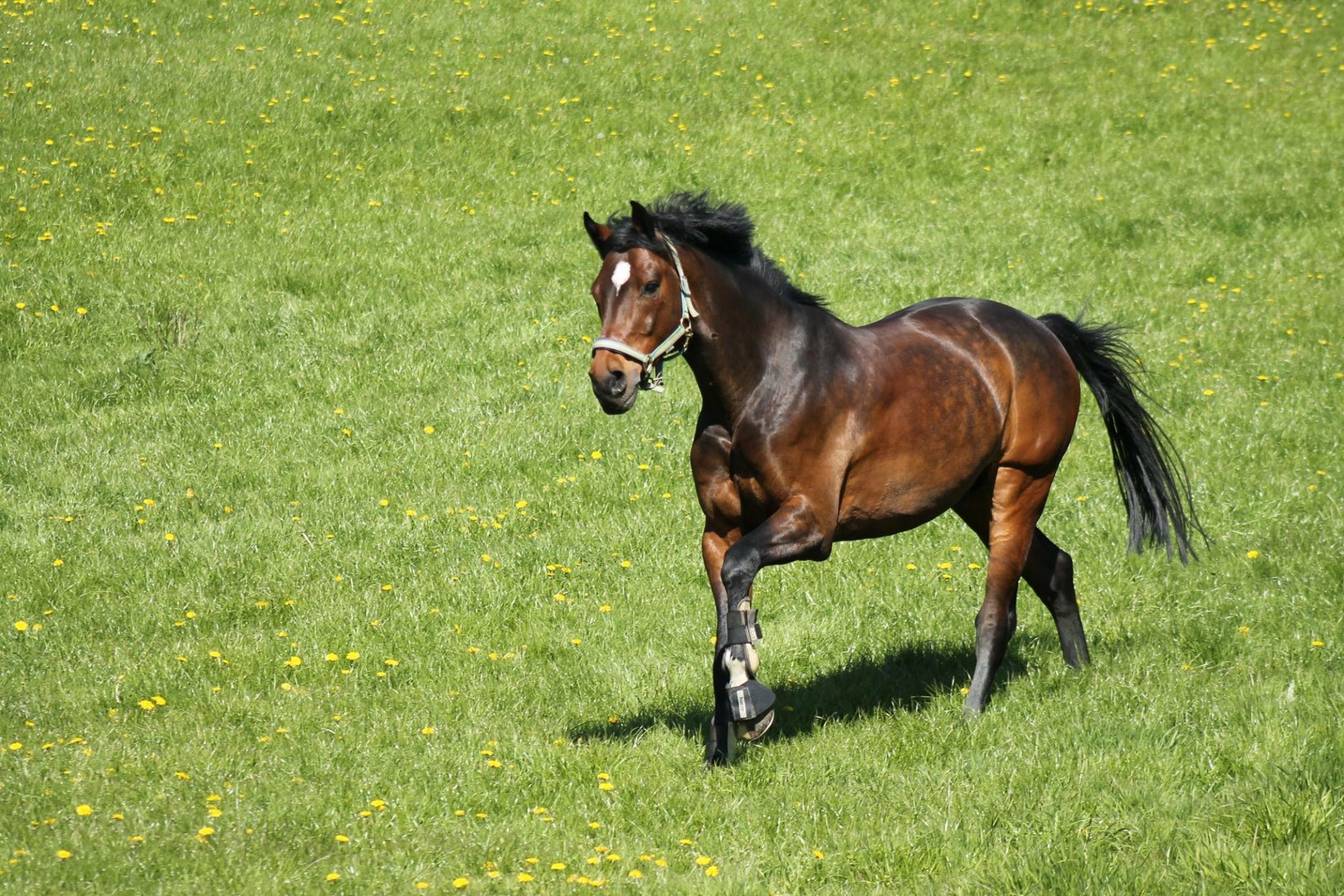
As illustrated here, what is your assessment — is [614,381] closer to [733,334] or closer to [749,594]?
[733,334]

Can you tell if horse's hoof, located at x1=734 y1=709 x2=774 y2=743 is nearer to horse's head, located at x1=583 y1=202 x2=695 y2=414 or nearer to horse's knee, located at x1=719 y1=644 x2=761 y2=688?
horse's knee, located at x1=719 y1=644 x2=761 y2=688

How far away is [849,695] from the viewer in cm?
772

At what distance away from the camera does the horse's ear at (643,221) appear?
5.91m

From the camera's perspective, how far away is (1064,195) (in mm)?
17438

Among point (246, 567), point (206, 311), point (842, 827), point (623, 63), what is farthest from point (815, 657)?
point (623, 63)

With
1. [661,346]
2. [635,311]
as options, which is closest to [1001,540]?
[661,346]

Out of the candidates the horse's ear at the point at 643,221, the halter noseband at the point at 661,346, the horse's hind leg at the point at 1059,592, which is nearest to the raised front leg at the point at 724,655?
the halter noseband at the point at 661,346

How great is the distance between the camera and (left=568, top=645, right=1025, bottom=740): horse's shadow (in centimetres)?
727

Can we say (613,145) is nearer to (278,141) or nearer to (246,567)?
(278,141)

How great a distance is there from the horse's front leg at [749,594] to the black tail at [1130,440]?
2.77m

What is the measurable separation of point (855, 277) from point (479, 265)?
400 cm

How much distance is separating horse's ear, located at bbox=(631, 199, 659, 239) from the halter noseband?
2.1 inches

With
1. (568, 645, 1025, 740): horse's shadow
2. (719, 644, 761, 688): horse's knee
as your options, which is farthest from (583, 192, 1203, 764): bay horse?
(568, 645, 1025, 740): horse's shadow

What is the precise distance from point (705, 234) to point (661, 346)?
76cm
